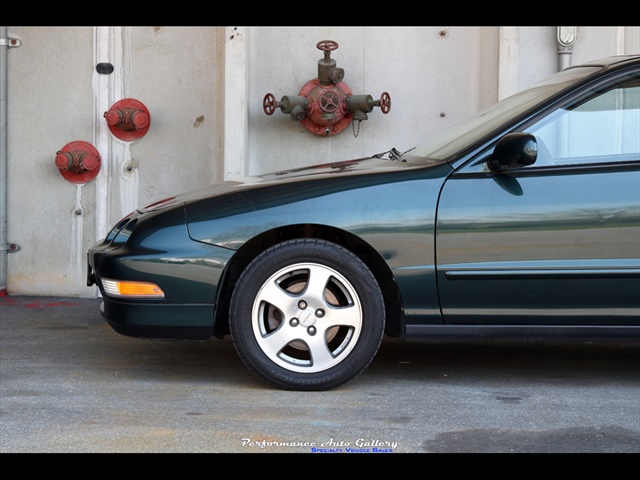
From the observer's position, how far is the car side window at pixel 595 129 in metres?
4.27

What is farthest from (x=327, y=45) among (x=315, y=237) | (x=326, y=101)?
(x=315, y=237)

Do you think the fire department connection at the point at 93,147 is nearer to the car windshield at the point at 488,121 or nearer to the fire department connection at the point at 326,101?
the fire department connection at the point at 326,101

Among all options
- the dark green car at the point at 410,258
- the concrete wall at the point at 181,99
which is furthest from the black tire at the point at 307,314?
the concrete wall at the point at 181,99

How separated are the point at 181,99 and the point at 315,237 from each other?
311cm

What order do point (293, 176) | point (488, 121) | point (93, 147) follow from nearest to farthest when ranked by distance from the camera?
1. point (293, 176)
2. point (488, 121)
3. point (93, 147)

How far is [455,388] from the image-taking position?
14.3 ft

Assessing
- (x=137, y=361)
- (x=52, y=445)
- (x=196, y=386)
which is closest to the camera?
(x=52, y=445)

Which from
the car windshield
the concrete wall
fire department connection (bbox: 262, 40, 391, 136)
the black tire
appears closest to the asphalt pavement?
the black tire

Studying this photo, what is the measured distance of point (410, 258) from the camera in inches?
166

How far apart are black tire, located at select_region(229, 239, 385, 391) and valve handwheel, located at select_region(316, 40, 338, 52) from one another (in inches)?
116

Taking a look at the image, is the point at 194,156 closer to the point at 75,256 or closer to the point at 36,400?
the point at 75,256

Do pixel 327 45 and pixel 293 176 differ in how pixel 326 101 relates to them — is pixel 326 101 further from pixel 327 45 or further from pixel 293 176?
pixel 293 176
